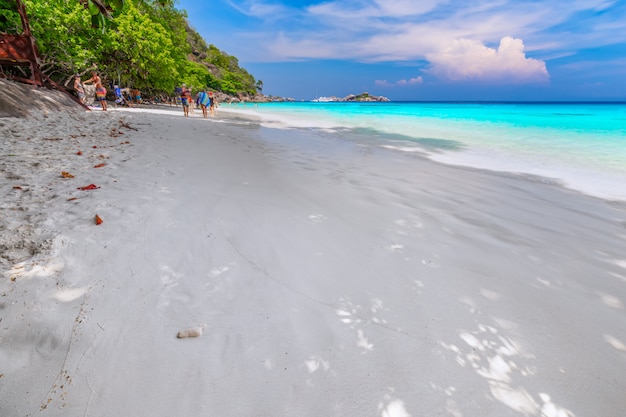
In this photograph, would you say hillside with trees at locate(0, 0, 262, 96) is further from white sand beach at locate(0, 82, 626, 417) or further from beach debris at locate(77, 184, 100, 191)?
white sand beach at locate(0, 82, 626, 417)

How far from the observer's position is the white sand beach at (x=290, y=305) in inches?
55.5

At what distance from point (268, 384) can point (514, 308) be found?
190 cm

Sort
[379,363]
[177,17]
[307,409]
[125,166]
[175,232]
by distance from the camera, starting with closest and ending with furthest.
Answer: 1. [307,409]
2. [379,363]
3. [175,232]
4. [125,166]
5. [177,17]

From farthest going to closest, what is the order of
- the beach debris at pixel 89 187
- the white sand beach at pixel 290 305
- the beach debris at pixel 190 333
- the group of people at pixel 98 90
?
the group of people at pixel 98 90 → the beach debris at pixel 89 187 → the beach debris at pixel 190 333 → the white sand beach at pixel 290 305

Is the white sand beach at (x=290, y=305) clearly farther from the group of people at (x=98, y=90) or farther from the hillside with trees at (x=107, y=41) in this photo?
the group of people at (x=98, y=90)

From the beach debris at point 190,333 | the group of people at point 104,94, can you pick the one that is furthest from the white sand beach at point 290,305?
the group of people at point 104,94

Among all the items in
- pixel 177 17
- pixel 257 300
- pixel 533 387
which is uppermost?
pixel 177 17

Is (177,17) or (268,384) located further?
(177,17)

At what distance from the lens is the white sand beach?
1.41 meters

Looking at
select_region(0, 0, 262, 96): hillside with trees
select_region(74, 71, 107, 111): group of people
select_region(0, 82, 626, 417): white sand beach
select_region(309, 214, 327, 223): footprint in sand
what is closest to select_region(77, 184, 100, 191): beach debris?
select_region(0, 82, 626, 417): white sand beach

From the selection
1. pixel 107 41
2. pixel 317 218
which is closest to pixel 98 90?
pixel 107 41

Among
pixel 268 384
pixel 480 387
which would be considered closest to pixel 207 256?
pixel 268 384

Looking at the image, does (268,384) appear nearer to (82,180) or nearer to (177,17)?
(82,180)

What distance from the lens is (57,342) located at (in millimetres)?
1495
